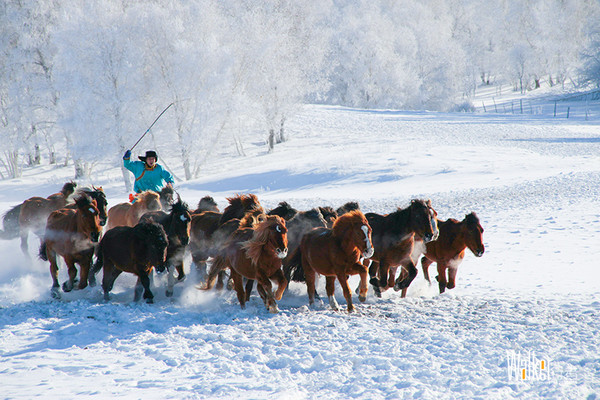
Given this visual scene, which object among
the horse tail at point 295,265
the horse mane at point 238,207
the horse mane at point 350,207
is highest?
the horse mane at point 238,207

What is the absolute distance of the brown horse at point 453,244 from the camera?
292 inches

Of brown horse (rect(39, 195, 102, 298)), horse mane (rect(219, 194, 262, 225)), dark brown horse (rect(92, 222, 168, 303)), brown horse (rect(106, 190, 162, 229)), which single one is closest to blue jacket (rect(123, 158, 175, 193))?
brown horse (rect(106, 190, 162, 229))

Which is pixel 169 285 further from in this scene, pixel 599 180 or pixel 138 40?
pixel 138 40

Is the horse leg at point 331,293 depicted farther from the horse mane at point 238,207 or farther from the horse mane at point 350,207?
the horse mane at point 238,207

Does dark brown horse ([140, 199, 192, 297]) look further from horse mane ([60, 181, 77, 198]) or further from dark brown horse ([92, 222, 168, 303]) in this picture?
horse mane ([60, 181, 77, 198])

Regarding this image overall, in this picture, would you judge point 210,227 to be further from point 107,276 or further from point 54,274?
point 54,274

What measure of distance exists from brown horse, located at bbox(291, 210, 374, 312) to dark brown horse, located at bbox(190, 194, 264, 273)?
5.43 ft

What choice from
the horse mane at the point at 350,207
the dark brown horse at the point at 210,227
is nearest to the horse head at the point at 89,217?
the dark brown horse at the point at 210,227

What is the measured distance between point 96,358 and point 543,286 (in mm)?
6794

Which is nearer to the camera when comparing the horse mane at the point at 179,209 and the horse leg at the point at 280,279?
the horse leg at the point at 280,279

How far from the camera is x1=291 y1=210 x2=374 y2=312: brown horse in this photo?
261 inches

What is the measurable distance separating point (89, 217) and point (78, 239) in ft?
1.33

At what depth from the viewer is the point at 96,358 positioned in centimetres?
528

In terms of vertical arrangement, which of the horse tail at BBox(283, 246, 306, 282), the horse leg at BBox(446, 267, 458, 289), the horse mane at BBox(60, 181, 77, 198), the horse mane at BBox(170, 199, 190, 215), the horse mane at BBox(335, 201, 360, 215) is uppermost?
the horse mane at BBox(60, 181, 77, 198)
